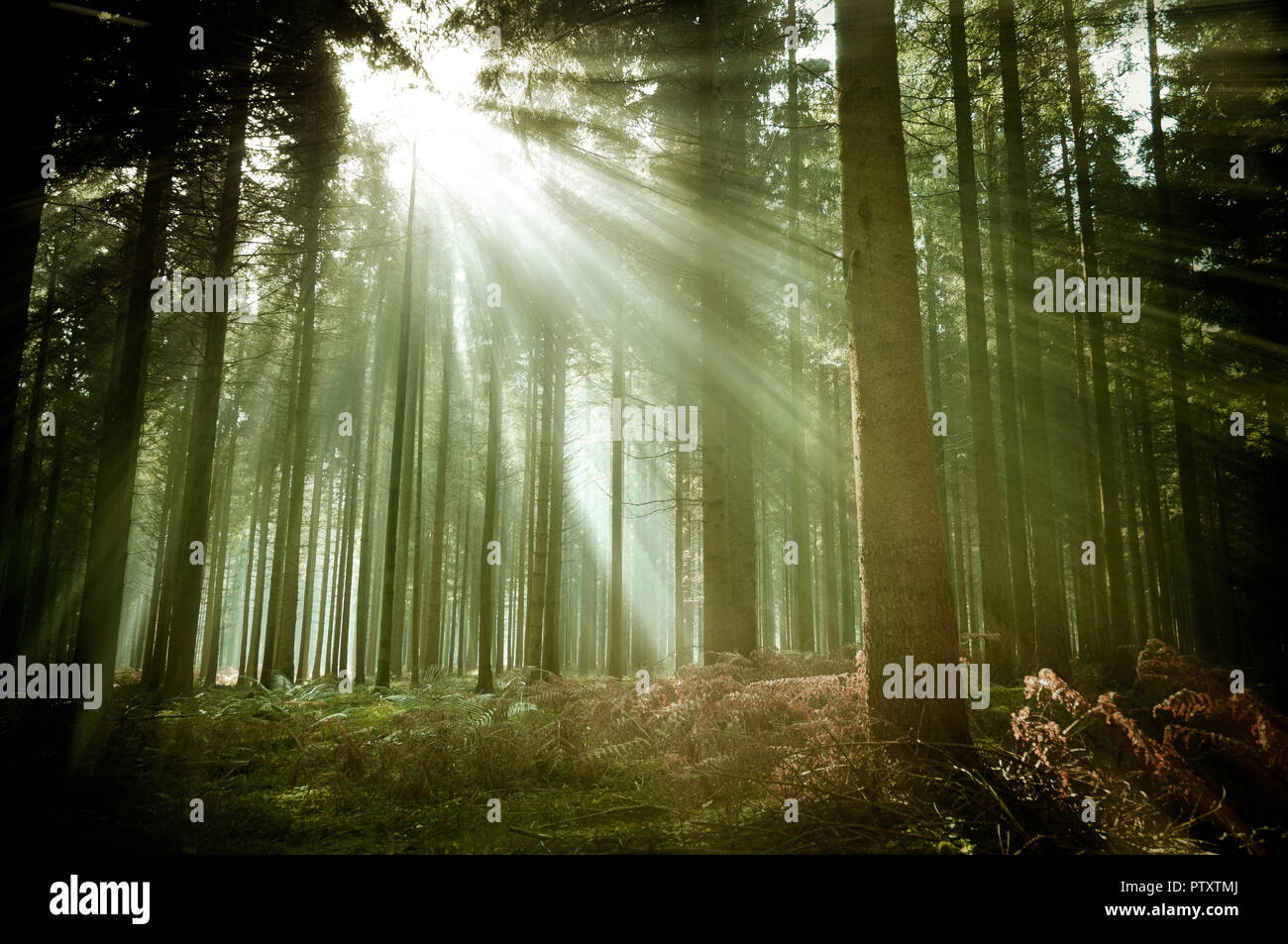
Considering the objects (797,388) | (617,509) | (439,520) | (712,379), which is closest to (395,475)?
(439,520)

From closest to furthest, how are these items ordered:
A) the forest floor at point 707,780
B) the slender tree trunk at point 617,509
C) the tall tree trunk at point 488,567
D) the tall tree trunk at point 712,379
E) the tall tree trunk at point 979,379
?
the forest floor at point 707,780
the tall tree trunk at point 979,379
the tall tree trunk at point 712,379
the tall tree trunk at point 488,567
the slender tree trunk at point 617,509

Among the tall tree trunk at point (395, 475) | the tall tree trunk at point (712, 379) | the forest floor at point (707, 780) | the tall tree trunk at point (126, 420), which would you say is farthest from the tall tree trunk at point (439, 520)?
the forest floor at point (707, 780)

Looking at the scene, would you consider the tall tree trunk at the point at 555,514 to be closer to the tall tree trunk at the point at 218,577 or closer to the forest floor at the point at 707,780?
the forest floor at the point at 707,780

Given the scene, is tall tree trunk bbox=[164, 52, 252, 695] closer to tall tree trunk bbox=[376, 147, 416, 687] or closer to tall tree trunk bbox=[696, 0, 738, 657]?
tall tree trunk bbox=[376, 147, 416, 687]

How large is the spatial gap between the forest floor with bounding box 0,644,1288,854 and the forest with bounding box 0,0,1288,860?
0.16 feet

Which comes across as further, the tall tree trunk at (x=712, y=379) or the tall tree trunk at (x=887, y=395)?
the tall tree trunk at (x=712, y=379)

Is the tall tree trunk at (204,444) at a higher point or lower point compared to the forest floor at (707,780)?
higher

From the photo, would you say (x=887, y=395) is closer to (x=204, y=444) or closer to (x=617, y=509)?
(x=617, y=509)

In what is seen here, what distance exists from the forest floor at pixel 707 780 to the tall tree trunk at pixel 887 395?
1.90 feet

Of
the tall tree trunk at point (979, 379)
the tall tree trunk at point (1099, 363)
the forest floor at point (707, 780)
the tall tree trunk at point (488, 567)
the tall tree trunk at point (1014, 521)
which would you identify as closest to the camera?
the forest floor at point (707, 780)

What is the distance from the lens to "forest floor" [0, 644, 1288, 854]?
11.3ft

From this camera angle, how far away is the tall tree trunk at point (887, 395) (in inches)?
162

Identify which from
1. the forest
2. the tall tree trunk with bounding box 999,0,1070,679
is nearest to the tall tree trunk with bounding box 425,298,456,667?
the forest

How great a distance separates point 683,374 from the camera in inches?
504
